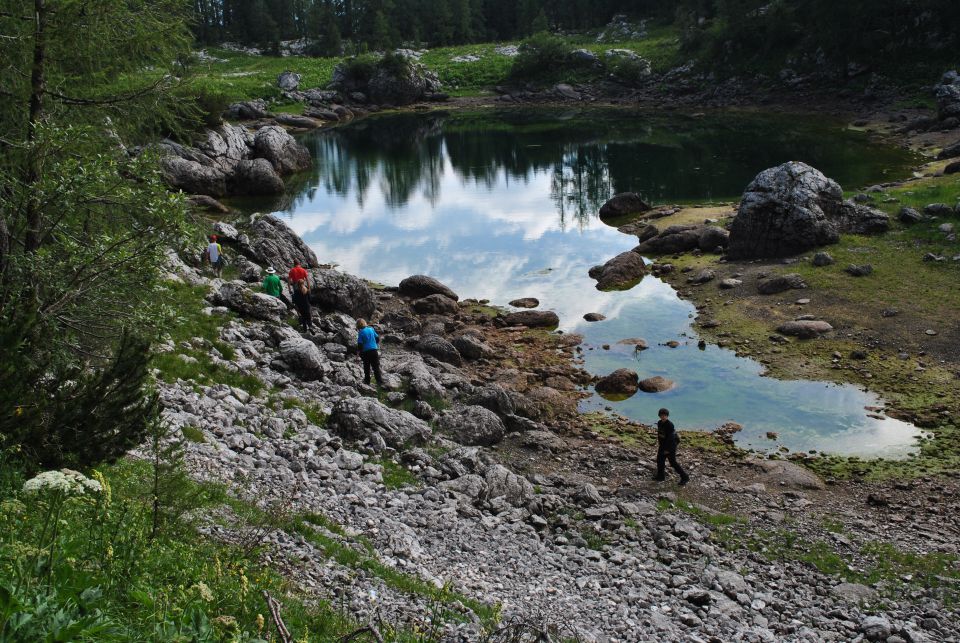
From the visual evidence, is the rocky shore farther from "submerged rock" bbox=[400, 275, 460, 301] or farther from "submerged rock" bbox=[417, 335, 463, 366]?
"submerged rock" bbox=[400, 275, 460, 301]

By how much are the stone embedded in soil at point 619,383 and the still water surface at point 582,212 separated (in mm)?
705

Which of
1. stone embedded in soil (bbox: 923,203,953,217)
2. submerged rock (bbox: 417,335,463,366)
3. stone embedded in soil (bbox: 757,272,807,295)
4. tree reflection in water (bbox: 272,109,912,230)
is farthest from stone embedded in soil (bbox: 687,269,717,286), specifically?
tree reflection in water (bbox: 272,109,912,230)

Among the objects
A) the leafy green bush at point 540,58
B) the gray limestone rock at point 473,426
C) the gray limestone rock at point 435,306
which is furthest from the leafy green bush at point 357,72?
the gray limestone rock at point 473,426

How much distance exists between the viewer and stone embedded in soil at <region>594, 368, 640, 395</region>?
2947 centimetres

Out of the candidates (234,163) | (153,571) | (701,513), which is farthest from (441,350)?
(234,163)

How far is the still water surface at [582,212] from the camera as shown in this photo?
91.4 ft

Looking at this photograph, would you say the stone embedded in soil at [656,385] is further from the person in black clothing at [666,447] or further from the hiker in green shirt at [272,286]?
the hiker in green shirt at [272,286]

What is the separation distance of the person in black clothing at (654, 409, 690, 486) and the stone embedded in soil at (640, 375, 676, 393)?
7.36 metres

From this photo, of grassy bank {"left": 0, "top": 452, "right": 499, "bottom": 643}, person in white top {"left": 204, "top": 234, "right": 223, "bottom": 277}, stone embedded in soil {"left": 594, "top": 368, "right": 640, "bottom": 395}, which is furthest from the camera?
person in white top {"left": 204, "top": 234, "right": 223, "bottom": 277}

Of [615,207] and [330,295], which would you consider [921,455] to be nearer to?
[330,295]

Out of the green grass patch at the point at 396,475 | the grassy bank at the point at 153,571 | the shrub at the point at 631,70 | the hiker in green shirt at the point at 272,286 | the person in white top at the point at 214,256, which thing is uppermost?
the shrub at the point at 631,70

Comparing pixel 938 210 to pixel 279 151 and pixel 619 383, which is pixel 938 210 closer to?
pixel 619 383

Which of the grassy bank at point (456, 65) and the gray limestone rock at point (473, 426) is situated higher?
the grassy bank at point (456, 65)

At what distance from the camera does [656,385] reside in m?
29.6
